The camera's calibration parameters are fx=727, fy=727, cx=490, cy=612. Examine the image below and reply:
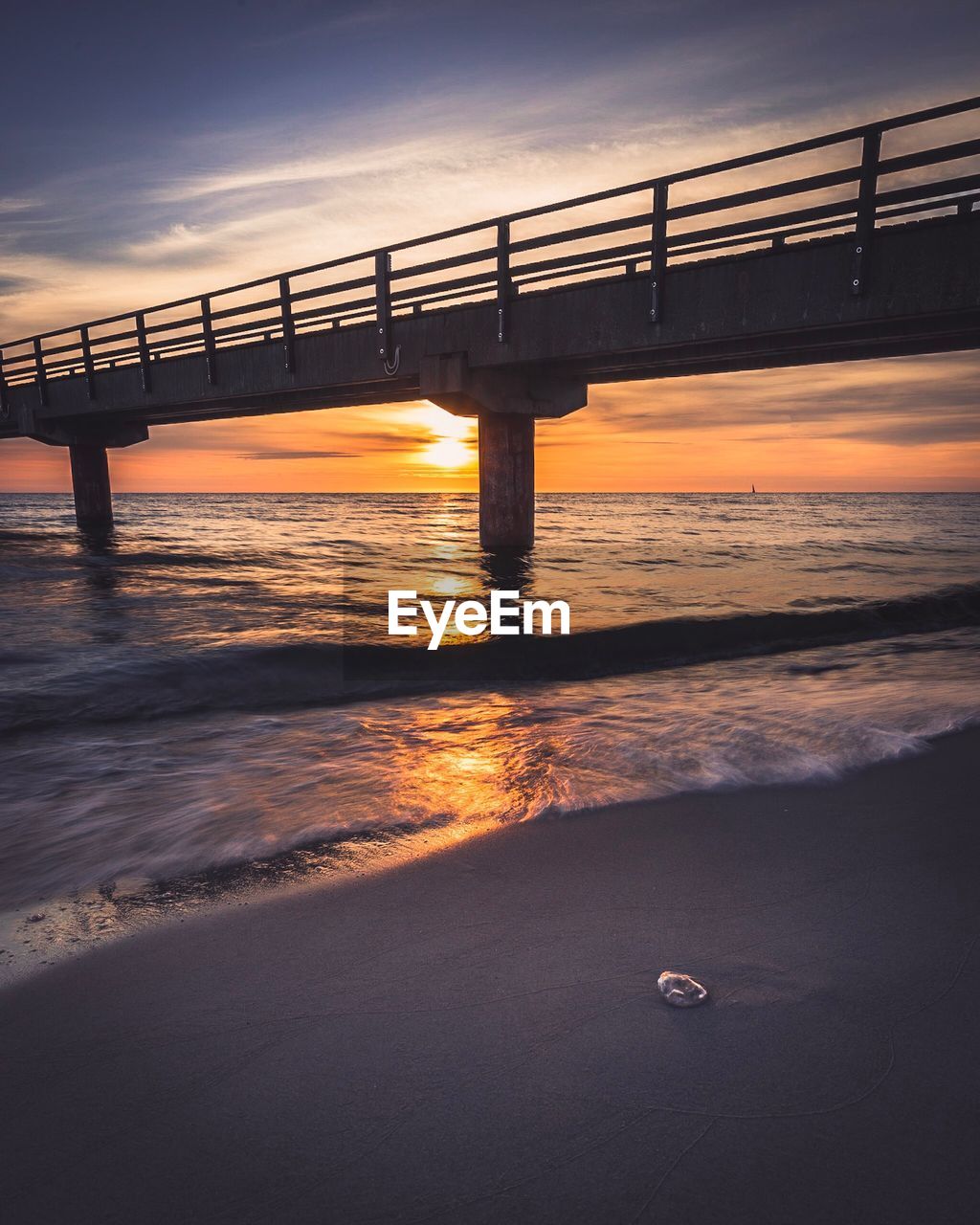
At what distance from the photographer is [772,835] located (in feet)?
10.1

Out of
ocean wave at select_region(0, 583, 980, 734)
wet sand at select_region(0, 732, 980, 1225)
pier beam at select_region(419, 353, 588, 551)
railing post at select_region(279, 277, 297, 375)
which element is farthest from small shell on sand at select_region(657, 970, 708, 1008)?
railing post at select_region(279, 277, 297, 375)

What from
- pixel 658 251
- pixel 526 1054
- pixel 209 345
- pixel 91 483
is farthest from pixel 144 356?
pixel 526 1054

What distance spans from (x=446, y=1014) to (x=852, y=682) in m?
5.66

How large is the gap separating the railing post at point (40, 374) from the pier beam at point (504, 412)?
1617 centimetres

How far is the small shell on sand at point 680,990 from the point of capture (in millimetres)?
1969

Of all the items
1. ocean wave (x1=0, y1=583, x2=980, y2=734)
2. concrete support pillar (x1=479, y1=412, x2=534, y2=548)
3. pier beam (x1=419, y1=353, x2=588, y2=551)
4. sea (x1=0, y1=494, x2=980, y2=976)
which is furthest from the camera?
concrete support pillar (x1=479, y1=412, x2=534, y2=548)

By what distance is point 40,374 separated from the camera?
23.6m

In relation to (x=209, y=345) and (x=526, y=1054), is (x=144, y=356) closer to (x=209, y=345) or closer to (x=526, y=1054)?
(x=209, y=345)

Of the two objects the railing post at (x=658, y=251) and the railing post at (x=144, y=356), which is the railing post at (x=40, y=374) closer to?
the railing post at (x=144, y=356)

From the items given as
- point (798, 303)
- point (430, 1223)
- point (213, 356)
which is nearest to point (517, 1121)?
point (430, 1223)

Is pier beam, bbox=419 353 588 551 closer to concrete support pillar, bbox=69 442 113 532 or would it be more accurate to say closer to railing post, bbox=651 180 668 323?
railing post, bbox=651 180 668 323

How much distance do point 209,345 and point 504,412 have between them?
850 centimetres

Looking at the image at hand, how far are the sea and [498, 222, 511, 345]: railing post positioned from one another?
182 inches

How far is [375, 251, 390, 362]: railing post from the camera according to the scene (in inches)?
560
